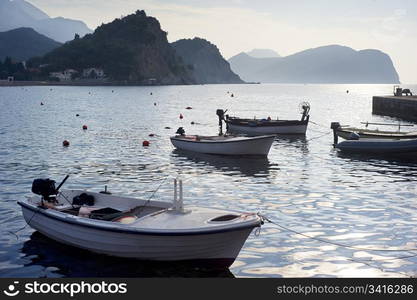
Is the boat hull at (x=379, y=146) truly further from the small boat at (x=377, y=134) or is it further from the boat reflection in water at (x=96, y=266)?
the boat reflection in water at (x=96, y=266)

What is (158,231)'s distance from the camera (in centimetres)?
1318

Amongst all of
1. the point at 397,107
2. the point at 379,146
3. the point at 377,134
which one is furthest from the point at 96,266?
the point at 397,107

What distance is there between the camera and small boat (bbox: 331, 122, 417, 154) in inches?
1395

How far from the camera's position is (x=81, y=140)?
153ft

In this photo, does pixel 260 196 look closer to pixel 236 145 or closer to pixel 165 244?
pixel 165 244

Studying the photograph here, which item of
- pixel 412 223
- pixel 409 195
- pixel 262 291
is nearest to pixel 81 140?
pixel 409 195

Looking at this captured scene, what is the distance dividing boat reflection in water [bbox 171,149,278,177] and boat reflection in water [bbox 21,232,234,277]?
14.9 meters

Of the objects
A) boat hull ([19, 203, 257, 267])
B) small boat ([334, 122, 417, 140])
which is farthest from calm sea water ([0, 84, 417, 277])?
small boat ([334, 122, 417, 140])

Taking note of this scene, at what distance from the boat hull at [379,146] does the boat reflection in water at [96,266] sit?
2516cm

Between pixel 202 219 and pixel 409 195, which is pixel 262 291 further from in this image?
pixel 409 195

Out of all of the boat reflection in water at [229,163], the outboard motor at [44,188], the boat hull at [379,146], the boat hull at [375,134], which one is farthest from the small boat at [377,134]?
the outboard motor at [44,188]

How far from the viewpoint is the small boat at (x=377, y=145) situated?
3544 cm

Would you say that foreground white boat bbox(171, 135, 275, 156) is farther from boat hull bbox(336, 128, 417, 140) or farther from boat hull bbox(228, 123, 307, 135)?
boat hull bbox(228, 123, 307, 135)

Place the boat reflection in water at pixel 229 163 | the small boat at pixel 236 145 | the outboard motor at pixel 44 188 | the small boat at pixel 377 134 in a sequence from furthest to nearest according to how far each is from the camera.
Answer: the small boat at pixel 377 134
the small boat at pixel 236 145
the boat reflection in water at pixel 229 163
the outboard motor at pixel 44 188
